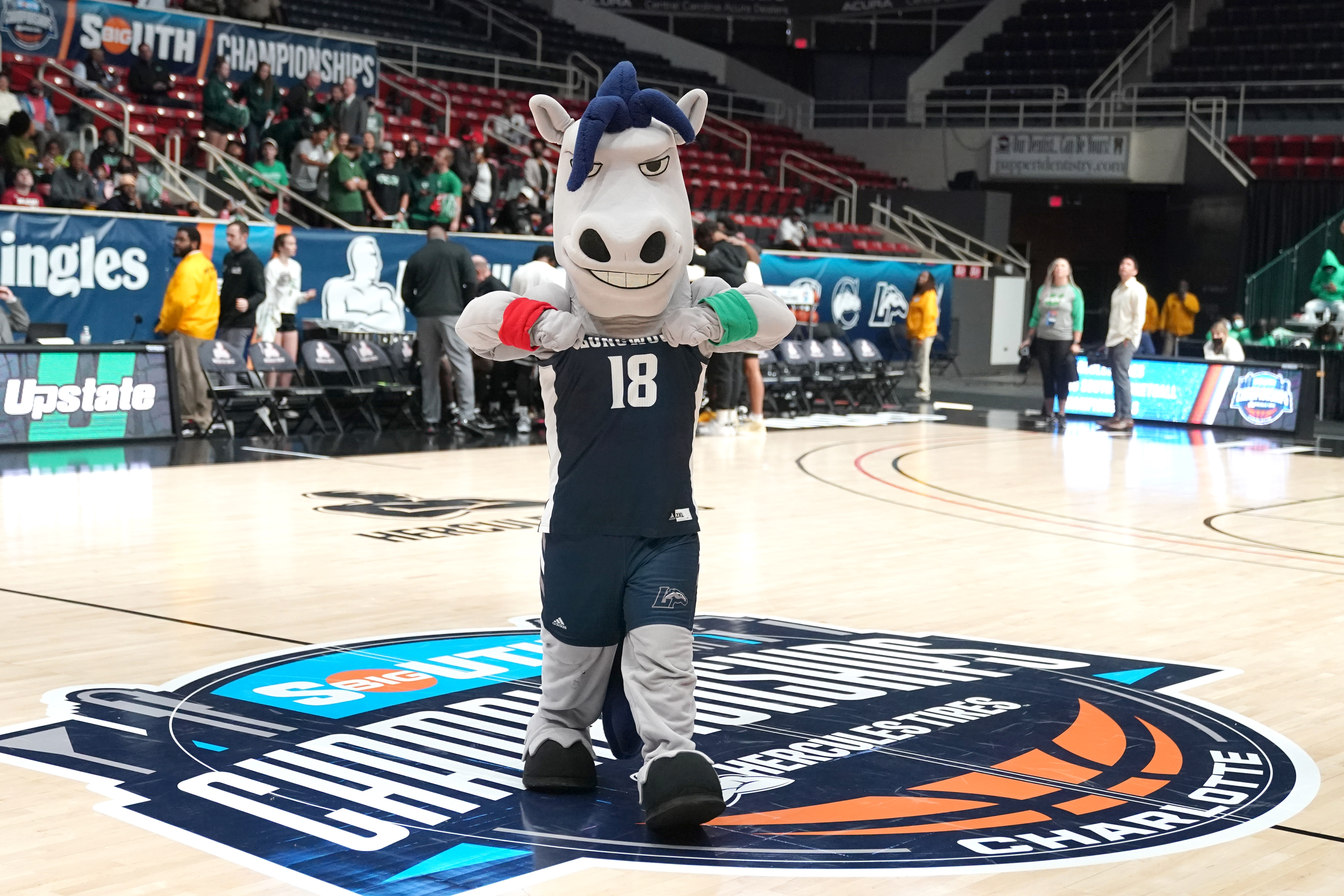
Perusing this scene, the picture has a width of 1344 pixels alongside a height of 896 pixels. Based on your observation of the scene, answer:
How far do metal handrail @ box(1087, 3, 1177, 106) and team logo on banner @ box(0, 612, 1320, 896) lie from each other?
80.9 feet

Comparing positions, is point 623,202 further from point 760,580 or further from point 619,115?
point 760,580

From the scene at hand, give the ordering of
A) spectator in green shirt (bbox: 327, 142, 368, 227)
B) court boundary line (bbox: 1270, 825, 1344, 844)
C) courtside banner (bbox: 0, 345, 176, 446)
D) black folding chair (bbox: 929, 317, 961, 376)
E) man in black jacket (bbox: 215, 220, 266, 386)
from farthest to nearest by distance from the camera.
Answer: black folding chair (bbox: 929, 317, 961, 376)
spectator in green shirt (bbox: 327, 142, 368, 227)
man in black jacket (bbox: 215, 220, 266, 386)
courtside banner (bbox: 0, 345, 176, 446)
court boundary line (bbox: 1270, 825, 1344, 844)

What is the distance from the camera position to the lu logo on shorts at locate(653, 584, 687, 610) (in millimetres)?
4090

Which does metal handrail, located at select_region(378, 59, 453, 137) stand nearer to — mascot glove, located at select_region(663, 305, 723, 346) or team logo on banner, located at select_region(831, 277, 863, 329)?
team logo on banner, located at select_region(831, 277, 863, 329)

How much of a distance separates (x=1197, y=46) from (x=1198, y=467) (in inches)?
702

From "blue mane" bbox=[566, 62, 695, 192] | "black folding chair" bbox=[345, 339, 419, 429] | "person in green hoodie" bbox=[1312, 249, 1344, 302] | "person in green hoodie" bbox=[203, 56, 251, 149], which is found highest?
"person in green hoodie" bbox=[203, 56, 251, 149]

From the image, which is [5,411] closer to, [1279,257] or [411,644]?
[411,644]

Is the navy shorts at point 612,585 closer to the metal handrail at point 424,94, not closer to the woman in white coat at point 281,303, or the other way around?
the woman in white coat at point 281,303

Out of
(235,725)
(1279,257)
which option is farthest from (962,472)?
(1279,257)

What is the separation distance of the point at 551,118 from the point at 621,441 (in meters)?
0.92

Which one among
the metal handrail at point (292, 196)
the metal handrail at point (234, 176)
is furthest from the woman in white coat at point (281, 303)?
the metal handrail at point (292, 196)

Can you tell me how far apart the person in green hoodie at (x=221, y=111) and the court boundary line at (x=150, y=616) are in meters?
11.4

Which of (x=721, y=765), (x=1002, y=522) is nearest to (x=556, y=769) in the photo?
(x=721, y=765)

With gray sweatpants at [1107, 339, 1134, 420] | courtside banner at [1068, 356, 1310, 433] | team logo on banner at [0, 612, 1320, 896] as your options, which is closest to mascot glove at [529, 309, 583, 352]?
team logo on banner at [0, 612, 1320, 896]
